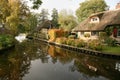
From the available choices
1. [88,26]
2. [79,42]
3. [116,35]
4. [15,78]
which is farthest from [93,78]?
[88,26]

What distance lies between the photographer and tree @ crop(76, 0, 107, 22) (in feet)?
211

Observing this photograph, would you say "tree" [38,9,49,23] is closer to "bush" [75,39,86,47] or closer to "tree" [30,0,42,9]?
"bush" [75,39,86,47]

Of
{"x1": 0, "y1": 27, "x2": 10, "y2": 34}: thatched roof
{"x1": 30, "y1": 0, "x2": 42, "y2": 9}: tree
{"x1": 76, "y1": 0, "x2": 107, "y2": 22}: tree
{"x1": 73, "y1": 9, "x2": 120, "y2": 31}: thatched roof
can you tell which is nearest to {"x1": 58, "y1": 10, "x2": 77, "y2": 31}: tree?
{"x1": 76, "y1": 0, "x2": 107, "y2": 22}: tree

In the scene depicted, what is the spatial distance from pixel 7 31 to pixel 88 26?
21395 millimetres

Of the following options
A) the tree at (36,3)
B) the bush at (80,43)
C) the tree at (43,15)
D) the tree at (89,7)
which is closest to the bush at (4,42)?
the bush at (80,43)

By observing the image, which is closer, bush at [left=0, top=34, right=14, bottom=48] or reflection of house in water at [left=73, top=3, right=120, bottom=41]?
bush at [left=0, top=34, right=14, bottom=48]

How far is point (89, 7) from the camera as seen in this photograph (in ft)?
217

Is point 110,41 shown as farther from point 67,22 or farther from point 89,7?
point 89,7

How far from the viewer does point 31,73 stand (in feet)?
49.9

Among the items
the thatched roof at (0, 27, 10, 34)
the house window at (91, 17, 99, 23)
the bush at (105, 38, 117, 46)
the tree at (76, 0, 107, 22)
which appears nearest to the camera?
the bush at (105, 38, 117, 46)

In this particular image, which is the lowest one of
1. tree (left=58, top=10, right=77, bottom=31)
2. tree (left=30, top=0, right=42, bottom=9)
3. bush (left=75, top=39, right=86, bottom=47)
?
bush (left=75, top=39, right=86, bottom=47)

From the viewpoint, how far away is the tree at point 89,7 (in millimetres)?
64250

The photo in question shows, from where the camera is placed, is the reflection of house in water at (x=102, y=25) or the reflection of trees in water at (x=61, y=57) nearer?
the reflection of trees in water at (x=61, y=57)

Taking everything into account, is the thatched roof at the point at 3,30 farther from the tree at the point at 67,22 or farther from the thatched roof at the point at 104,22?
the tree at the point at 67,22
